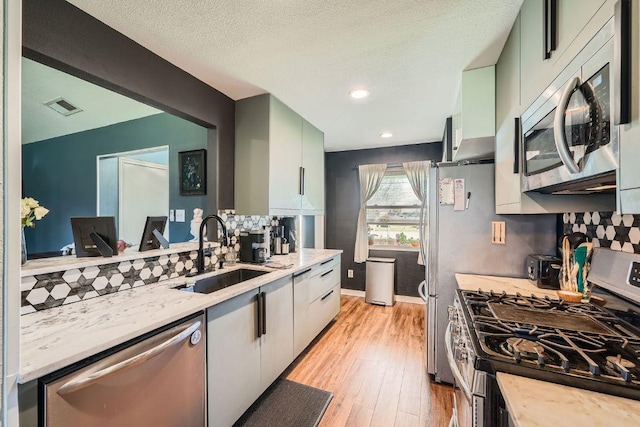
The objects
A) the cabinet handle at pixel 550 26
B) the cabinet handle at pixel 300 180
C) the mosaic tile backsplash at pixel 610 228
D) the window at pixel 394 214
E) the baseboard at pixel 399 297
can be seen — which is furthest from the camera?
the window at pixel 394 214

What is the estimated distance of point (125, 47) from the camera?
5.07 feet

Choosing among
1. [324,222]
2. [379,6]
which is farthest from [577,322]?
[324,222]

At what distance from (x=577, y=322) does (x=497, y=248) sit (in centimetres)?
82

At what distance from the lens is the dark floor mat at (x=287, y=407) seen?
63.8 inches

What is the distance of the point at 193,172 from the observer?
2449mm

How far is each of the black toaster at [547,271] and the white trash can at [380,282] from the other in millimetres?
2103

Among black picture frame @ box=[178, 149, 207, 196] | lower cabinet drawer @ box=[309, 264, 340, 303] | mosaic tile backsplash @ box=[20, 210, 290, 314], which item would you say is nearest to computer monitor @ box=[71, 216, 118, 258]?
mosaic tile backsplash @ box=[20, 210, 290, 314]

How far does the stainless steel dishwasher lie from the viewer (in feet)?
2.76

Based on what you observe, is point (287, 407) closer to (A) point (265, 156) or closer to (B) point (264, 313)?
(B) point (264, 313)

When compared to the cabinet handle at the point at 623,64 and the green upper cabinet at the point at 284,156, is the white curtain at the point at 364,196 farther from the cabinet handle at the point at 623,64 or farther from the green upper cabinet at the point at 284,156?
the cabinet handle at the point at 623,64

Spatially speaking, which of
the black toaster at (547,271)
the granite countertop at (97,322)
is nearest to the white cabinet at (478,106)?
the black toaster at (547,271)

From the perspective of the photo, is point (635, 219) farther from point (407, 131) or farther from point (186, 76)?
point (186, 76)

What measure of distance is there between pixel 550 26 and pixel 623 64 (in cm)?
58

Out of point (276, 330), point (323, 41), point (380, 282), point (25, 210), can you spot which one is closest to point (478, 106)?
point (323, 41)
